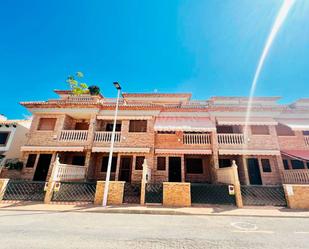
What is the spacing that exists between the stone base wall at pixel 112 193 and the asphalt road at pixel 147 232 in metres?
2.06

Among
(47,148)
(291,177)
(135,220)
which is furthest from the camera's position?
(47,148)

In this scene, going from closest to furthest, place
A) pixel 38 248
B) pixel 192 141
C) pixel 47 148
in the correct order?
pixel 38 248 < pixel 47 148 < pixel 192 141

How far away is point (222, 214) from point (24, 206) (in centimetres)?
1181

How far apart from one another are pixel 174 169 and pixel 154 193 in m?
6.05

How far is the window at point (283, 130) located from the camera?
16230 mm

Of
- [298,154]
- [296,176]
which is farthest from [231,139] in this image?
[296,176]

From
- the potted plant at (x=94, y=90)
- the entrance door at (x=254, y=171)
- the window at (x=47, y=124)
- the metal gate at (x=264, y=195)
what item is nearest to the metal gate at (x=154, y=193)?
the metal gate at (x=264, y=195)

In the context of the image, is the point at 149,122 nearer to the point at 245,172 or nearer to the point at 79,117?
the point at 79,117

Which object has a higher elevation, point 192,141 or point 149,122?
A: point 149,122

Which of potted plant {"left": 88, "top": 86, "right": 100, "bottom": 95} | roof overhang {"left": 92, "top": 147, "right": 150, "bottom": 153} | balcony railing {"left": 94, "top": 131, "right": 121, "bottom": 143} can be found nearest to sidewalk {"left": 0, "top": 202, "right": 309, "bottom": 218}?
roof overhang {"left": 92, "top": 147, "right": 150, "bottom": 153}

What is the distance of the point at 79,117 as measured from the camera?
58.4ft

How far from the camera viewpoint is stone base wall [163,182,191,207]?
10.1 metres

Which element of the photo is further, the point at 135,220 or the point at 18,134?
the point at 18,134

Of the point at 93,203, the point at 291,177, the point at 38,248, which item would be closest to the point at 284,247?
the point at 38,248
